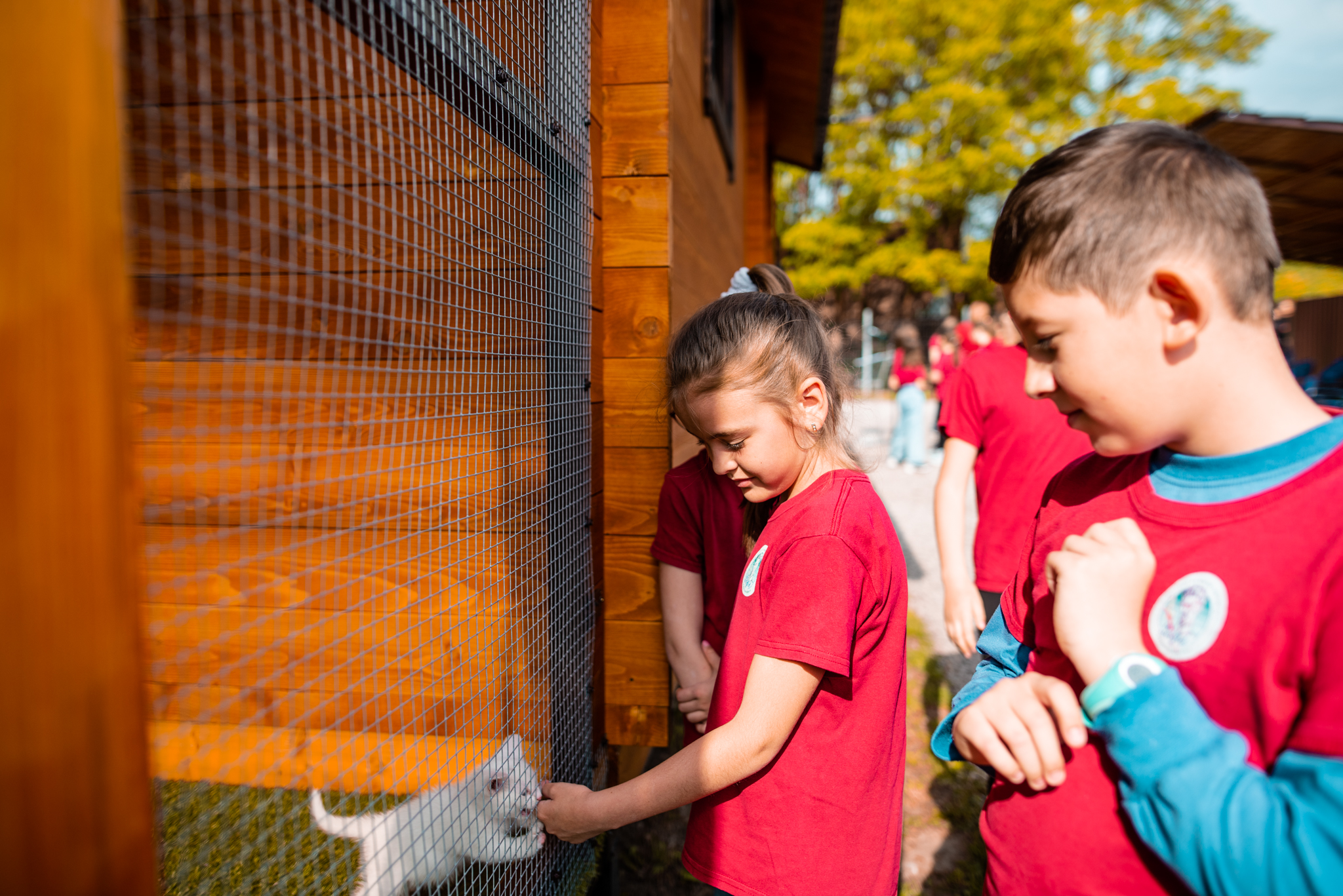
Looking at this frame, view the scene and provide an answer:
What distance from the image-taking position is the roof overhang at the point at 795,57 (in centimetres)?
608

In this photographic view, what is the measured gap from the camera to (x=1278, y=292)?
21469 millimetres

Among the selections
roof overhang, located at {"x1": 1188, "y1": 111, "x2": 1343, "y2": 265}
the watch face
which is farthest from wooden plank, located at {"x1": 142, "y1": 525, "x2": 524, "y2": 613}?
roof overhang, located at {"x1": 1188, "y1": 111, "x2": 1343, "y2": 265}

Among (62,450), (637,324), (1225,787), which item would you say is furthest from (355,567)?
(1225,787)

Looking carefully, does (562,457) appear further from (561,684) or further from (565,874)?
(565,874)

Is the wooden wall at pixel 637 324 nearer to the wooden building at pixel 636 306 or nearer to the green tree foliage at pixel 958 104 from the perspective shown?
the wooden building at pixel 636 306

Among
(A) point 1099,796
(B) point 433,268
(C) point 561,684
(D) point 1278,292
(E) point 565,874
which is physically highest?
(D) point 1278,292

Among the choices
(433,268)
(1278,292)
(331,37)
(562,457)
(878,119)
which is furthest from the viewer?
(878,119)

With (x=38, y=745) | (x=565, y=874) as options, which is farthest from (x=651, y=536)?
(x=38, y=745)

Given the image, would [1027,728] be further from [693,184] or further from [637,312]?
[693,184]

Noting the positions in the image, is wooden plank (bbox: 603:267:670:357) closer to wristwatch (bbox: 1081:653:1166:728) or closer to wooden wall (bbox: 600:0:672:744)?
wooden wall (bbox: 600:0:672:744)

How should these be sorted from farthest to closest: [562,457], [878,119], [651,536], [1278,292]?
[878,119]
[1278,292]
[651,536]
[562,457]

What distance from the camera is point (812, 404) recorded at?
5.10ft

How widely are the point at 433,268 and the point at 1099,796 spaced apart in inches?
49.6

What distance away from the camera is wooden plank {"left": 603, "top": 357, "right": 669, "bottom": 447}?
2105mm
